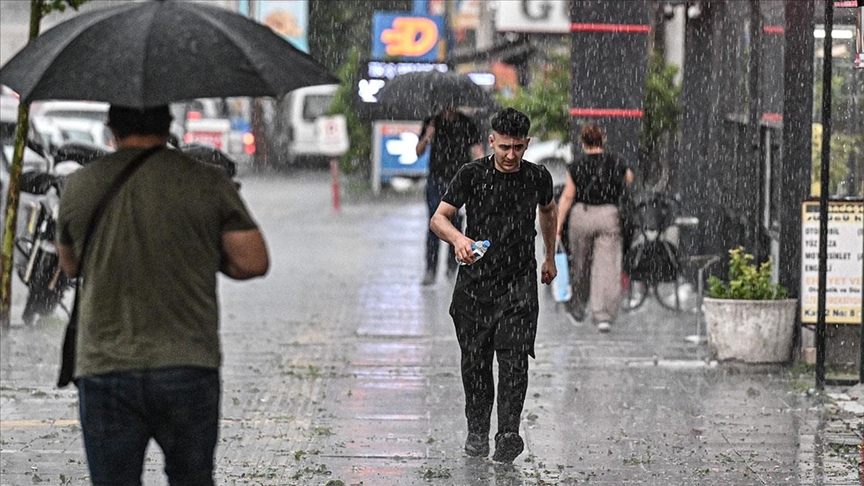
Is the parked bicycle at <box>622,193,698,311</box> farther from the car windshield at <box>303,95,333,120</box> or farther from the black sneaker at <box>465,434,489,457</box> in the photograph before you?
the car windshield at <box>303,95,333,120</box>

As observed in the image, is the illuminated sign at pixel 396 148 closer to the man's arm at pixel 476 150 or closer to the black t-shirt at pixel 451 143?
the man's arm at pixel 476 150

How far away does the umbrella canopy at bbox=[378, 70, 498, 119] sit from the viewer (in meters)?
14.1

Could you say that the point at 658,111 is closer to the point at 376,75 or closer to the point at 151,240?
the point at 376,75

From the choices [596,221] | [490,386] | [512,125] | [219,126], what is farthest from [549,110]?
[219,126]

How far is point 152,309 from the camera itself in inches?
174

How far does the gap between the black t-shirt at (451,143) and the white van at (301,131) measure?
82.8 feet

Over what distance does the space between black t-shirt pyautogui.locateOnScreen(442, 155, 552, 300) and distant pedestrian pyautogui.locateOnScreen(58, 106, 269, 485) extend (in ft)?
9.69

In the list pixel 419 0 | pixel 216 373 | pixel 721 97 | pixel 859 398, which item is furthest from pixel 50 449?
pixel 419 0

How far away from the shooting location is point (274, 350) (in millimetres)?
11211

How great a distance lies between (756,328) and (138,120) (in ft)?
21.4

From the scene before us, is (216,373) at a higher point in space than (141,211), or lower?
lower

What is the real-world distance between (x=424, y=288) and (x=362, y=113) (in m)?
10.7

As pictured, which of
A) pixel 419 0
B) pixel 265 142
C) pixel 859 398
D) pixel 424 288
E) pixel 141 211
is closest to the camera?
pixel 141 211

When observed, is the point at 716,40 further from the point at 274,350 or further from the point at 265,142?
the point at 265,142
